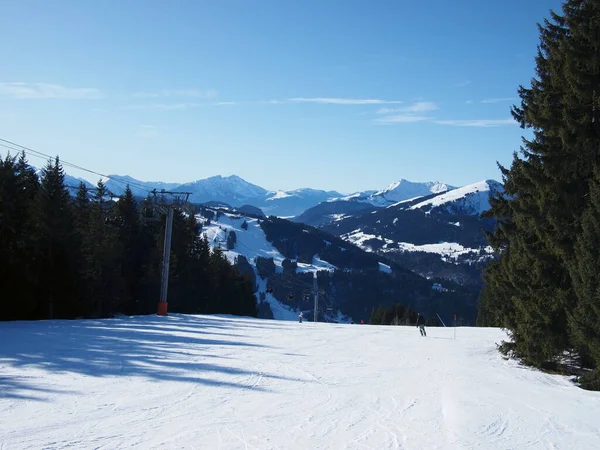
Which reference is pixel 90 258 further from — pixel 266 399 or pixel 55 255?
pixel 266 399

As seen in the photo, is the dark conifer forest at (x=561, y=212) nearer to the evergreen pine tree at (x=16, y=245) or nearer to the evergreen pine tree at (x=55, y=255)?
the evergreen pine tree at (x=16, y=245)

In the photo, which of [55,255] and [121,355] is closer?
[121,355]

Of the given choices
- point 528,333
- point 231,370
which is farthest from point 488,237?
point 231,370

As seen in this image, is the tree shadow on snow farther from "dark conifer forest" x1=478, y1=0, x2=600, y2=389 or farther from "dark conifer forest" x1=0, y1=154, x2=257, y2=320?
"dark conifer forest" x1=0, y1=154, x2=257, y2=320

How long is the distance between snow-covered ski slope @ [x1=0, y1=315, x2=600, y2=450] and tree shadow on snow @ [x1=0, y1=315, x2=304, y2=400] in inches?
2.0

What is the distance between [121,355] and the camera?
15.3 meters

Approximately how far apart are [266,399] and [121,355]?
6.26 meters

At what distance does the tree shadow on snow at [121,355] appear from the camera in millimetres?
12219

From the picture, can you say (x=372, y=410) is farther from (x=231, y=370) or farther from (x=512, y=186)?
(x=512, y=186)

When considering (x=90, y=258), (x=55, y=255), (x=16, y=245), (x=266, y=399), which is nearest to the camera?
(x=266, y=399)

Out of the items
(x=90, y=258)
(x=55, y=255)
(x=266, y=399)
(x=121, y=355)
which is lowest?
(x=266, y=399)

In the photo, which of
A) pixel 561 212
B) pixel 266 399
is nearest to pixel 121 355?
pixel 266 399

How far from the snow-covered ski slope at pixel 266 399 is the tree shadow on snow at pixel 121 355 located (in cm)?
5

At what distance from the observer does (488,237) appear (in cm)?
2147
